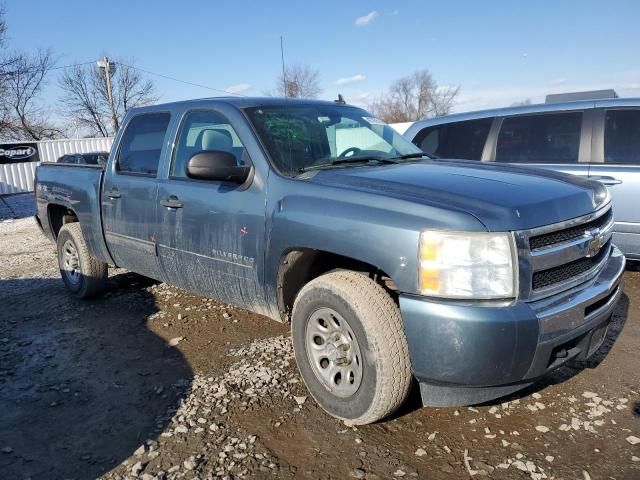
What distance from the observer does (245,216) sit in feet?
10.5

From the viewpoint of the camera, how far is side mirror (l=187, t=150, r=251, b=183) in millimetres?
3100

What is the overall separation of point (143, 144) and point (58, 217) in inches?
85.7

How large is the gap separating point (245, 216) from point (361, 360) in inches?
46.3

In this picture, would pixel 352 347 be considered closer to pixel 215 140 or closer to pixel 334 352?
pixel 334 352

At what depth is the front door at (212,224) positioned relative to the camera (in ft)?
10.5

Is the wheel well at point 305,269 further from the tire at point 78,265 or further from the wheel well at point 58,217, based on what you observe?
the wheel well at point 58,217

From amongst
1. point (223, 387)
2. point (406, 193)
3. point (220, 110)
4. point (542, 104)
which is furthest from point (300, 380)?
point (542, 104)

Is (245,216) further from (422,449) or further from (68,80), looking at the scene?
(68,80)

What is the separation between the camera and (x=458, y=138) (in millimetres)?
5902

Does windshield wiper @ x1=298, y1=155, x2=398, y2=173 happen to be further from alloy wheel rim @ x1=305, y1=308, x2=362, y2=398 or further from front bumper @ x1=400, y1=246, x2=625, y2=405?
front bumper @ x1=400, y1=246, x2=625, y2=405

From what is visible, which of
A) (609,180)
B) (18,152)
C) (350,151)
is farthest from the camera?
(18,152)

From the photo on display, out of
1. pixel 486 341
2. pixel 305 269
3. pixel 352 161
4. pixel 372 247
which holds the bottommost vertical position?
pixel 486 341

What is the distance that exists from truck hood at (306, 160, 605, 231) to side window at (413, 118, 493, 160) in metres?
2.52

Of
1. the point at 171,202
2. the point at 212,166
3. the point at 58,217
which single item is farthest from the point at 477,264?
the point at 58,217
